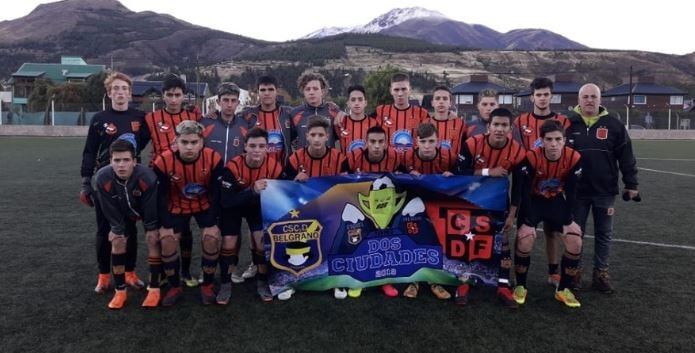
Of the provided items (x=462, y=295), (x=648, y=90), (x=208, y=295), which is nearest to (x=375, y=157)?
(x=462, y=295)

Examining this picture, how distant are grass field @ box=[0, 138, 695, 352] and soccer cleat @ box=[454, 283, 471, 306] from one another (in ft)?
0.31

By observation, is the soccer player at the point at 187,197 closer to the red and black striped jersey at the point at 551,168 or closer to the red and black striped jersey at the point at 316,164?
the red and black striped jersey at the point at 316,164

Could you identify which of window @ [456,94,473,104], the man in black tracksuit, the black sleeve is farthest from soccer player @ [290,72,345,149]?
window @ [456,94,473,104]

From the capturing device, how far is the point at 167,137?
466cm

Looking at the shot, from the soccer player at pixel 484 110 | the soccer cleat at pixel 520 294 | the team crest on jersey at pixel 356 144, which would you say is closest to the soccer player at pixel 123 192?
the team crest on jersey at pixel 356 144

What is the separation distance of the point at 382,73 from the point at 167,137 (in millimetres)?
43130

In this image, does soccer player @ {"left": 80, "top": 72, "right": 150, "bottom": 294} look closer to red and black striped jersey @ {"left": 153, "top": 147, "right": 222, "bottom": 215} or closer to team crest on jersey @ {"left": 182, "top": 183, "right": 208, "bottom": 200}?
red and black striped jersey @ {"left": 153, "top": 147, "right": 222, "bottom": 215}

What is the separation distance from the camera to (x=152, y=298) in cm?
406

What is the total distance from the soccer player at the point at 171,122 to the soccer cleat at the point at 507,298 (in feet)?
8.87

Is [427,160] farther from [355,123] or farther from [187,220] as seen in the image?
[187,220]

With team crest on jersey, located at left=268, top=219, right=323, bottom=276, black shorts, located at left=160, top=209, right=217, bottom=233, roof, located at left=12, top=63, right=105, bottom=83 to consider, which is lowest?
team crest on jersey, located at left=268, top=219, right=323, bottom=276

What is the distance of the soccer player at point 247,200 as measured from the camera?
13.6 feet

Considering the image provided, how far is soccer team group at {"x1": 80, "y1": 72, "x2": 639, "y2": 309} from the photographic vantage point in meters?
4.10

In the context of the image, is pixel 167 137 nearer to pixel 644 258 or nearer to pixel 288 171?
pixel 288 171
